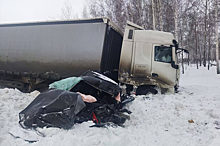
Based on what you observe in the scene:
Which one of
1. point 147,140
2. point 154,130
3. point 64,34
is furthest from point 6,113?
point 64,34

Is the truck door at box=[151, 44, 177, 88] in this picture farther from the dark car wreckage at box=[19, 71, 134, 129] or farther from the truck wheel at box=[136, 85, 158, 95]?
the dark car wreckage at box=[19, 71, 134, 129]

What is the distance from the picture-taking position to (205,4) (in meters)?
19.3

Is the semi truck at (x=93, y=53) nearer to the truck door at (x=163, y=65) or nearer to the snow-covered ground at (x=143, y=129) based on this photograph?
the truck door at (x=163, y=65)

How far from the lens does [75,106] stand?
8.91 ft

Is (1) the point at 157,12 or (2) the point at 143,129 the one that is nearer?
(2) the point at 143,129

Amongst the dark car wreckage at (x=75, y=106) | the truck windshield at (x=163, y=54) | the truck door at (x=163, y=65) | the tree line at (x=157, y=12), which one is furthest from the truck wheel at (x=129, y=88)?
the tree line at (x=157, y=12)

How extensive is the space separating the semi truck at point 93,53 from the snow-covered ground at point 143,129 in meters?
1.34

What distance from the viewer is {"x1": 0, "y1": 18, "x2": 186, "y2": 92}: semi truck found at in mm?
5789

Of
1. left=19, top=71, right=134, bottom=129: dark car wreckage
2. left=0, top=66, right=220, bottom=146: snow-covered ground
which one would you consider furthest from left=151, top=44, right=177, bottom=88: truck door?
left=19, top=71, right=134, bottom=129: dark car wreckage

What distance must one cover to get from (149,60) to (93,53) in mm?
1928

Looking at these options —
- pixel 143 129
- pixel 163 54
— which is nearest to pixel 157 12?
pixel 163 54

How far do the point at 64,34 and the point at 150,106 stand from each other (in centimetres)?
386

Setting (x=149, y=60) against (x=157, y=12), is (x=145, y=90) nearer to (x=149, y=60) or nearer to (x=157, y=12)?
(x=149, y=60)

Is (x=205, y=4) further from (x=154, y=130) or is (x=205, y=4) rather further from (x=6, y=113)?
(x=6, y=113)
